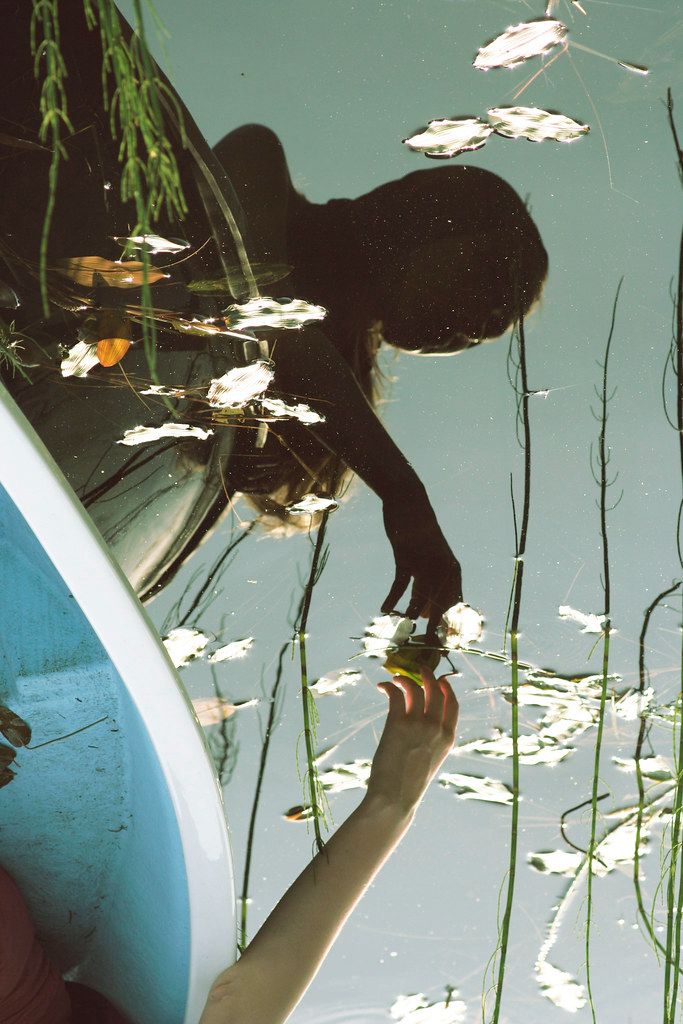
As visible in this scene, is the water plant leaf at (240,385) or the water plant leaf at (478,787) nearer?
the water plant leaf at (240,385)

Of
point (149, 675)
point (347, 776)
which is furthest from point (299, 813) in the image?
point (149, 675)

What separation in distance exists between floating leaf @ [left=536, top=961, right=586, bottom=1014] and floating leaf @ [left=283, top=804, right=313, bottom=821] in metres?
0.35

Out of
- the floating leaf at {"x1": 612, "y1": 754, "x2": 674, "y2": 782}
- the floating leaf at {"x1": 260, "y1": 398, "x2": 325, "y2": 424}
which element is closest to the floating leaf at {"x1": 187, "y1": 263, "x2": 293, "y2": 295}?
the floating leaf at {"x1": 260, "y1": 398, "x2": 325, "y2": 424}

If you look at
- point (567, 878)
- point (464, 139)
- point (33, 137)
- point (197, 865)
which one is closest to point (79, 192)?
point (33, 137)

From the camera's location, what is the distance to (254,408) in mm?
773

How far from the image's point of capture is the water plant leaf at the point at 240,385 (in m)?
0.76

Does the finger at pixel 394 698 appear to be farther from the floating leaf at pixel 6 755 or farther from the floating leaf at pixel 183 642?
the floating leaf at pixel 6 755

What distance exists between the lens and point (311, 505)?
80 centimetres

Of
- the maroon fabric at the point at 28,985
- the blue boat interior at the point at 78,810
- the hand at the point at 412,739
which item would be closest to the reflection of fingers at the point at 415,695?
the hand at the point at 412,739

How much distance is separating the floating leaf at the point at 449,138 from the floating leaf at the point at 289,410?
273 mm

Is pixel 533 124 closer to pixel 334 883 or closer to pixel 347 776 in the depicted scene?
pixel 347 776

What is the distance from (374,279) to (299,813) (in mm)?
619

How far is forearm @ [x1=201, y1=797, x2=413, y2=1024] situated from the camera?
0.82m

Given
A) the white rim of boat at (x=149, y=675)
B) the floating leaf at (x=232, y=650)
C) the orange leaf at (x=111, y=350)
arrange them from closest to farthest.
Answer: the white rim of boat at (x=149, y=675) → the orange leaf at (x=111, y=350) → the floating leaf at (x=232, y=650)
